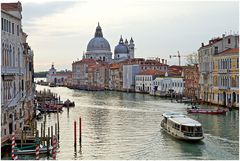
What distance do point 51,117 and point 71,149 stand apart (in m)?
8.80

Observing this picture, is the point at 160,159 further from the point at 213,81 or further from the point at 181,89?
the point at 181,89

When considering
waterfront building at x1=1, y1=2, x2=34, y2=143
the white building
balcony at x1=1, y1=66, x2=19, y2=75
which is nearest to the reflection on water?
waterfront building at x1=1, y1=2, x2=34, y2=143

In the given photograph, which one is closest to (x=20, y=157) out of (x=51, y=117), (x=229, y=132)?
(x=229, y=132)

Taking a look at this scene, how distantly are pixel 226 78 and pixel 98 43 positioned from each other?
53033 mm

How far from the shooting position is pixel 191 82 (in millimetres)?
33562

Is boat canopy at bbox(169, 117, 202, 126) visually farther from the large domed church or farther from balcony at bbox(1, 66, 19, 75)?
the large domed church

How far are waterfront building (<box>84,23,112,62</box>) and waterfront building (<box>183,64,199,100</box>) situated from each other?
41453 mm

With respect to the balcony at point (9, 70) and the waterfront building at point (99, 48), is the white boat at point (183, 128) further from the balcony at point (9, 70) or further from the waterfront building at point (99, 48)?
the waterfront building at point (99, 48)

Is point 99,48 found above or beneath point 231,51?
above

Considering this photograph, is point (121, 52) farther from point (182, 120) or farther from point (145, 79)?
point (182, 120)

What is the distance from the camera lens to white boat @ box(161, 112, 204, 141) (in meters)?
12.8

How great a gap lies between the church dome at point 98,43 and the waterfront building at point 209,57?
48.3 meters

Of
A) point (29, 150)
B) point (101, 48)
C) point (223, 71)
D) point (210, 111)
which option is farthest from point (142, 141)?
point (101, 48)

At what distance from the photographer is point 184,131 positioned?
13016mm
